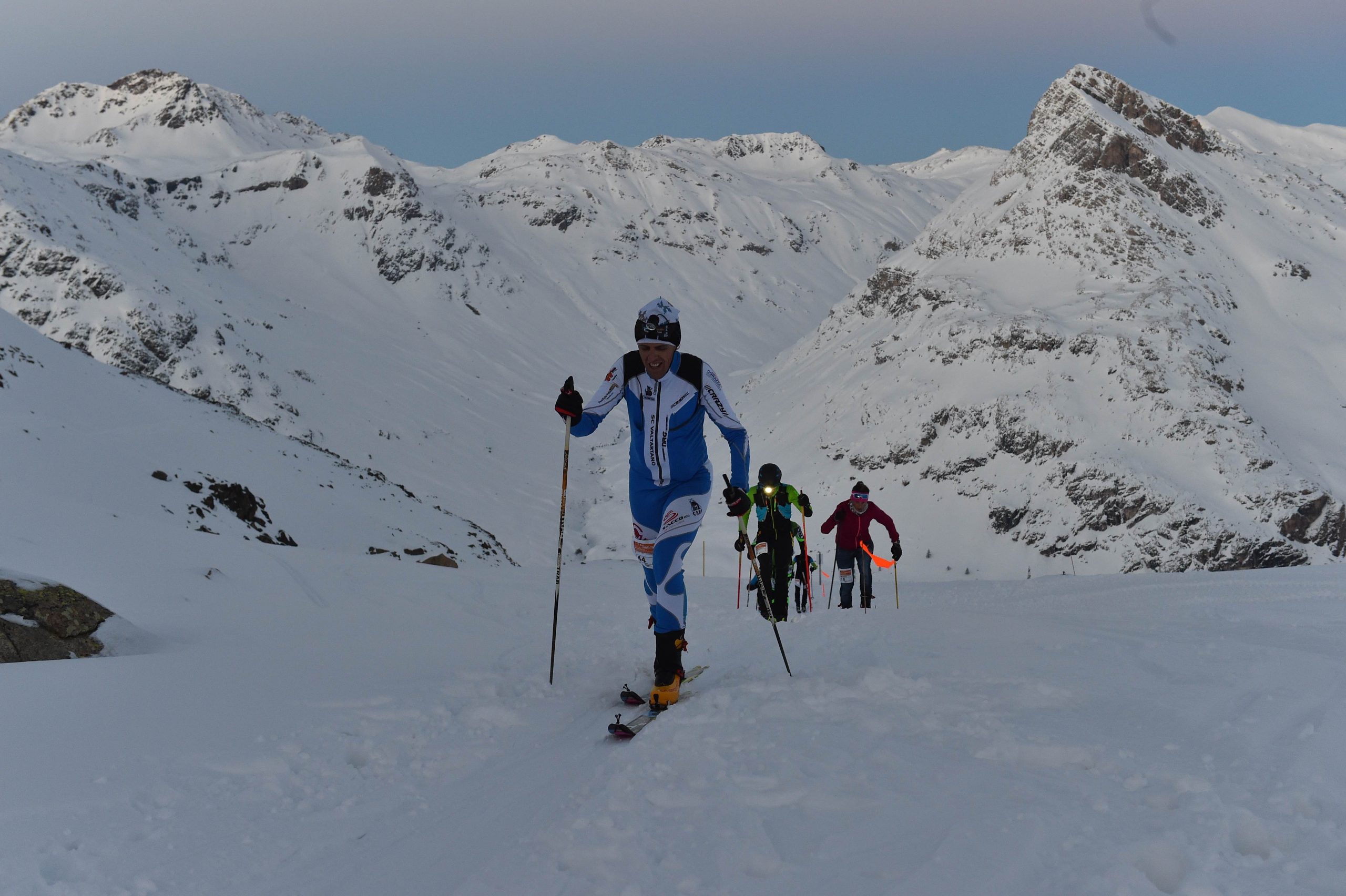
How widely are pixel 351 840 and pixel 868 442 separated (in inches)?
1704

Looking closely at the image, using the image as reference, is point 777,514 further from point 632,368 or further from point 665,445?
point 632,368

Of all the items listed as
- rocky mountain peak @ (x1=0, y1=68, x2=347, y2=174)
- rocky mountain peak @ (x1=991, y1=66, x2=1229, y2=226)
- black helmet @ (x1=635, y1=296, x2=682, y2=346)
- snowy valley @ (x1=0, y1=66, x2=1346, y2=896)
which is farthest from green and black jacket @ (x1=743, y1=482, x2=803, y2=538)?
rocky mountain peak @ (x1=0, y1=68, x2=347, y2=174)

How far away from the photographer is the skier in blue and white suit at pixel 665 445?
6453 mm

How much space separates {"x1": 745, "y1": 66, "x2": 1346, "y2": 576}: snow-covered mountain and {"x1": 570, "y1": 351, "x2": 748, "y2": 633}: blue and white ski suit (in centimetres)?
3333

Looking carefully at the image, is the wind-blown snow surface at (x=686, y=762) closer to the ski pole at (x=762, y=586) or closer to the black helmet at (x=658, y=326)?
the ski pole at (x=762, y=586)

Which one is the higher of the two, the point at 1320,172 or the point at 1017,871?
the point at 1320,172

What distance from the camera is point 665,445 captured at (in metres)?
6.53

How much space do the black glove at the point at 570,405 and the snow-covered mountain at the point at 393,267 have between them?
3496 cm

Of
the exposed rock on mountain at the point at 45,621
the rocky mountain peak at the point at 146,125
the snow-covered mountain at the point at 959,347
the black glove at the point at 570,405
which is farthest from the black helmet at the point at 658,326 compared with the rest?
the rocky mountain peak at the point at 146,125

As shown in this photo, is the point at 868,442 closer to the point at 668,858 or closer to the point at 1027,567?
the point at 1027,567

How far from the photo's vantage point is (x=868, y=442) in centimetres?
4522

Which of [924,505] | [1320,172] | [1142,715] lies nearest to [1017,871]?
[1142,715]

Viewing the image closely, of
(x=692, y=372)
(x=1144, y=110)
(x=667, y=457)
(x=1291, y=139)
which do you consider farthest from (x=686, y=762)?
(x=1291, y=139)

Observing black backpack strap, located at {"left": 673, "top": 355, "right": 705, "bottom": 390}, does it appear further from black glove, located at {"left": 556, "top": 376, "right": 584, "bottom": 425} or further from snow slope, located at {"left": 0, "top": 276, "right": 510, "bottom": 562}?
snow slope, located at {"left": 0, "top": 276, "right": 510, "bottom": 562}
